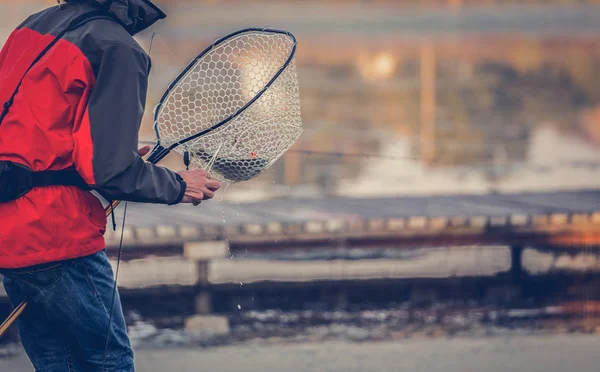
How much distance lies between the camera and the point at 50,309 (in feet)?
11.3

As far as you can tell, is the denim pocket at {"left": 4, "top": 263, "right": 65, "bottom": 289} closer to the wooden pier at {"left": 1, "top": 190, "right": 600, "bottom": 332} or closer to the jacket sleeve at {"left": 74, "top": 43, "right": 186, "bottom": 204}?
the jacket sleeve at {"left": 74, "top": 43, "right": 186, "bottom": 204}

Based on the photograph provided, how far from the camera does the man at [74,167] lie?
3.23 m

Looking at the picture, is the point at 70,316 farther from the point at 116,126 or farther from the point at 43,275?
the point at 116,126

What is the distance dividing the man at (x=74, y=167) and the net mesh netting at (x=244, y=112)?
1.14 feet

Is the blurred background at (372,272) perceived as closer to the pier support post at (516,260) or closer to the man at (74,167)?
the pier support post at (516,260)

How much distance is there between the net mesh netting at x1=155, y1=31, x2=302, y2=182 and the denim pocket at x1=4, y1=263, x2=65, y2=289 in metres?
0.66

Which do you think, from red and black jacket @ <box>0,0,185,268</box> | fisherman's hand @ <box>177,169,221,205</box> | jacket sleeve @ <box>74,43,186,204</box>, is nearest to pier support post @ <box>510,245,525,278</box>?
fisherman's hand @ <box>177,169,221,205</box>

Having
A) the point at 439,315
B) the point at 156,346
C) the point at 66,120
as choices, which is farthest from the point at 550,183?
the point at 66,120

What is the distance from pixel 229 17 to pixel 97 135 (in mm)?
44688

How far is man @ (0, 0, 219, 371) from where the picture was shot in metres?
3.23

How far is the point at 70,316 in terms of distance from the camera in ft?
11.3

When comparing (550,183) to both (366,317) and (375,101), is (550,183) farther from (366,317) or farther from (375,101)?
(375,101)

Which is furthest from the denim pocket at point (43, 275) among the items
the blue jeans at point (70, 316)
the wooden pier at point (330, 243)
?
the wooden pier at point (330, 243)

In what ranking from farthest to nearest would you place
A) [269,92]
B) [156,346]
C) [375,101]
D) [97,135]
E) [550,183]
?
1. [375,101]
2. [550,183]
3. [156,346]
4. [269,92]
5. [97,135]
